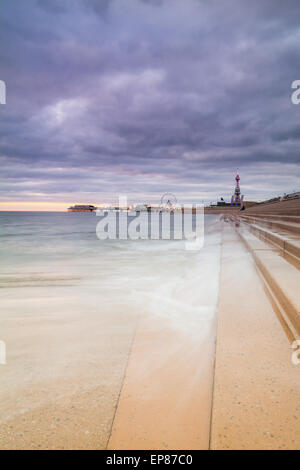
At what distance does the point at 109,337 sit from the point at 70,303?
1488 millimetres

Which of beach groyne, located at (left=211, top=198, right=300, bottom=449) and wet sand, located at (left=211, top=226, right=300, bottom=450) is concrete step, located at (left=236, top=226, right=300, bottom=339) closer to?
beach groyne, located at (left=211, top=198, right=300, bottom=449)

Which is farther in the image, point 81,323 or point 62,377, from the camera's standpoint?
point 81,323

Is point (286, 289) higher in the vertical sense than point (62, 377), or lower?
higher

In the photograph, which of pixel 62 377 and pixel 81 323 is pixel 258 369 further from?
pixel 81 323

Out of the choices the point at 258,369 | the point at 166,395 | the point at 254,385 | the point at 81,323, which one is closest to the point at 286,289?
the point at 258,369

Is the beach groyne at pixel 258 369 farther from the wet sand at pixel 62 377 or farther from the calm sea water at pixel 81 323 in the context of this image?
the wet sand at pixel 62 377

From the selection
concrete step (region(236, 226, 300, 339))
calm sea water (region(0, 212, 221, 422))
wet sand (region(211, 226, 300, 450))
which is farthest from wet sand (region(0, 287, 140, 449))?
concrete step (region(236, 226, 300, 339))

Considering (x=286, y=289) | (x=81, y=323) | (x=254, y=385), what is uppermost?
(x=286, y=289)

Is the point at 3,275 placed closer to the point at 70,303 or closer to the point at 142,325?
the point at 70,303

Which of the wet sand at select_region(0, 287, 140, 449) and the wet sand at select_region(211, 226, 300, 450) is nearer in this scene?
the wet sand at select_region(211, 226, 300, 450)

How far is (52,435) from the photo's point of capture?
1.33 m

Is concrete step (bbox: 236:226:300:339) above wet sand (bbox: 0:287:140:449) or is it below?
above

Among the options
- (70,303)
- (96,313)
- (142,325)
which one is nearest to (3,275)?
(70,303)

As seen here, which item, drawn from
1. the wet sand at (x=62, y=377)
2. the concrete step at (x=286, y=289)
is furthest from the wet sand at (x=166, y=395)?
the concrete step at (x=286, y=289)
